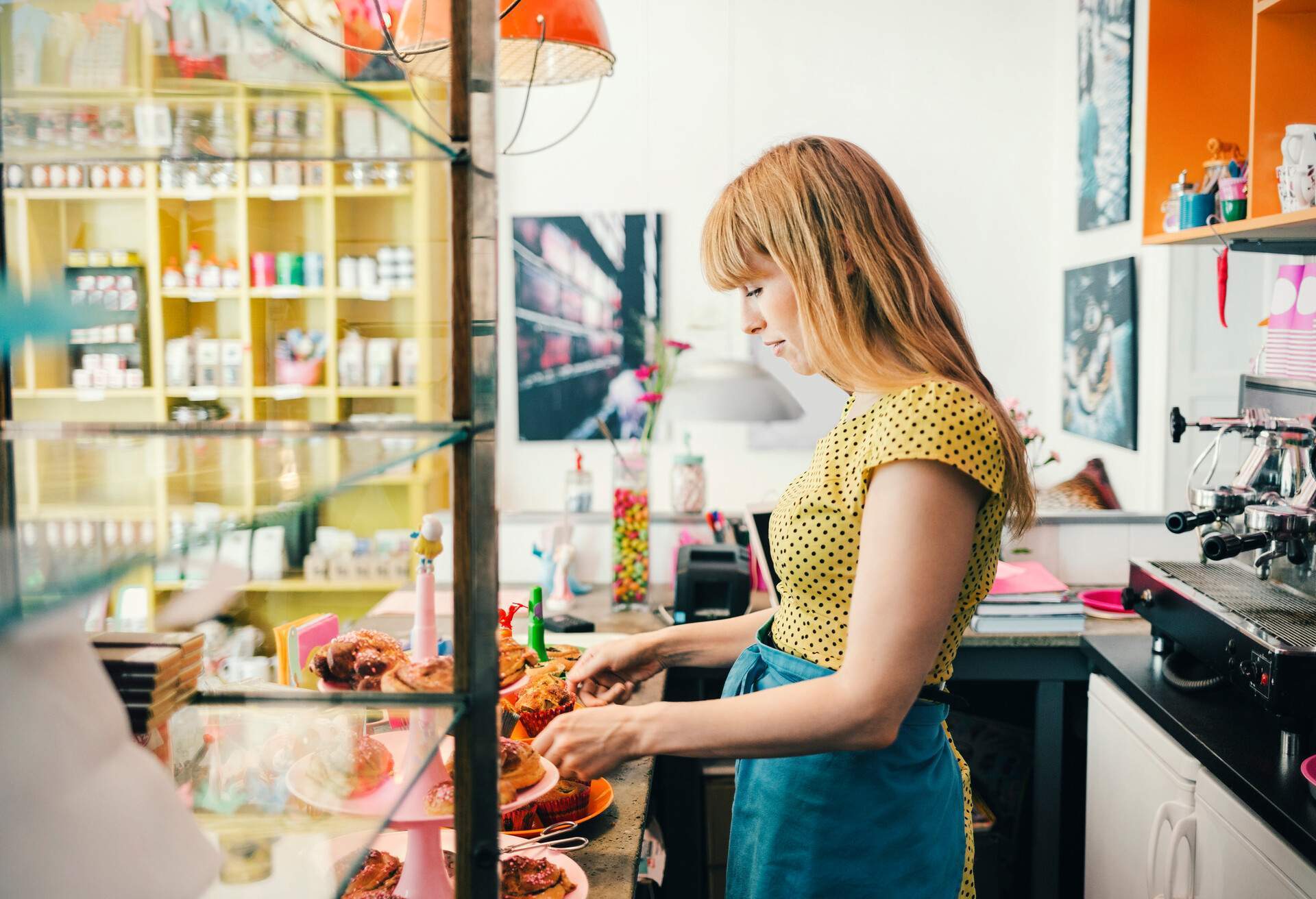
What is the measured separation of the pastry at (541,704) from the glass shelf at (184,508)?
974 mm

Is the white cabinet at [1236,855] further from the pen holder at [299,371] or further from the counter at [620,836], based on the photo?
the pen holder at [299,371]

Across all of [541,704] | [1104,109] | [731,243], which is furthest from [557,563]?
[1104,109]

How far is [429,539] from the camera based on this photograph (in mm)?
698

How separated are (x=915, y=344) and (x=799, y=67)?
4.34 meters

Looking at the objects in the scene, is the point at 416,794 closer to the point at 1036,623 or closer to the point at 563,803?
the point at 563,803

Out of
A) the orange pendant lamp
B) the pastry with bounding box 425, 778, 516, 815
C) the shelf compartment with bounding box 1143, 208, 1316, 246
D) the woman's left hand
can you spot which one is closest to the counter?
the woman's left hand

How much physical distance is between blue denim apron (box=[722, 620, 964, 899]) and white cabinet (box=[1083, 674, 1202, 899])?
70cm

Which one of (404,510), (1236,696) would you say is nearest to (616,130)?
(1236,696)

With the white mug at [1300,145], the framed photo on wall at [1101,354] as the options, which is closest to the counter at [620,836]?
the white mug at [1300,145]

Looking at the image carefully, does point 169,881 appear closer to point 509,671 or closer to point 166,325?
point 166,325

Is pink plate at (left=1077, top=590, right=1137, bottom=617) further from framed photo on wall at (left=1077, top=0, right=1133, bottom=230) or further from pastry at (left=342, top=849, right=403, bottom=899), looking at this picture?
pastry at (left=342, top=849, right=403, bottom=899)

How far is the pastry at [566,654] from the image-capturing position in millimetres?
2050

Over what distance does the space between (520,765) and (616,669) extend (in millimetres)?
232

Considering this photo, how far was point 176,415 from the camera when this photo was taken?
55 centimetres
